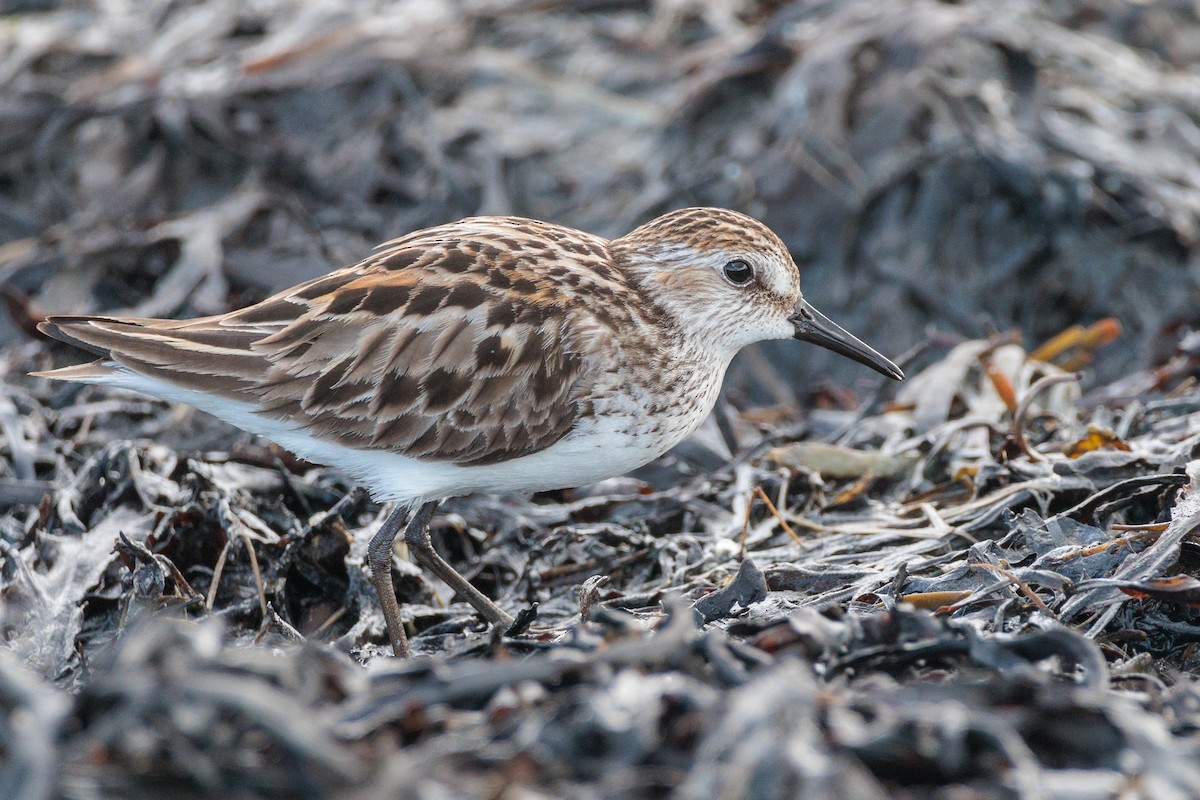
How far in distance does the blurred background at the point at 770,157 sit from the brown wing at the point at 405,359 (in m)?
2.30

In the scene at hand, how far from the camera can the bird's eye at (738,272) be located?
13.7 feet

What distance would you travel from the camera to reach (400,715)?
237cm

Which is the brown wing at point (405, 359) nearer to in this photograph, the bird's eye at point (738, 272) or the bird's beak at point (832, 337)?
the bird's eye at point (738, 272)

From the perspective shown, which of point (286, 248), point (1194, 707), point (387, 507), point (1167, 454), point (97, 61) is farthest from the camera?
point (97, 61)

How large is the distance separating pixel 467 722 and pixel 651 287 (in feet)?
6.69

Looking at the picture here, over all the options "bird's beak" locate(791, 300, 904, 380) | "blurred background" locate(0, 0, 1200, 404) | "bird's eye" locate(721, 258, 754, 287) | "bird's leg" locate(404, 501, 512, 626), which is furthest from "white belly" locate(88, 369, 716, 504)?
"blurred background" locate(0, 0, 1200, 404)

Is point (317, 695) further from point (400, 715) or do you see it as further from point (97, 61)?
point (97, 61)

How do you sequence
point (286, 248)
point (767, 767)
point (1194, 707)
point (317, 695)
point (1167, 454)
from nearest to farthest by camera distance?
point (767, 767), point (317, 695), point (1194, 707), point (1167, 454), point (286, 248)

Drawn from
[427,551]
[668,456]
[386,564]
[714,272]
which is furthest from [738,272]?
[386,564]

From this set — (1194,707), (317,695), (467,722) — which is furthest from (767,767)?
(1194,707)

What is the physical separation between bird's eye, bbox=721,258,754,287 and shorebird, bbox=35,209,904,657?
364 mm

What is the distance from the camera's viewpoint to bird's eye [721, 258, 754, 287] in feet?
13.7

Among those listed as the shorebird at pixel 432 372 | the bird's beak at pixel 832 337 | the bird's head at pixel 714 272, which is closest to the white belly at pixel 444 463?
the shorebird at pixel 432 372

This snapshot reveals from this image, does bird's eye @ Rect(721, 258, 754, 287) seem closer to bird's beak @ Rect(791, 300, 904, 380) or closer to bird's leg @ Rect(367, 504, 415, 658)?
bird's beak @ Rect(791, 300, 904, 380)
